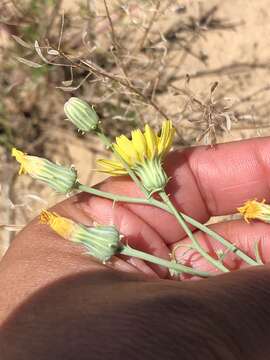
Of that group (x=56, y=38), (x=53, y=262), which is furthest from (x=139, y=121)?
(x=53, y=262)

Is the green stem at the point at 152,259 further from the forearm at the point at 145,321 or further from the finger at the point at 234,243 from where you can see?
the finger at the point at 234,243

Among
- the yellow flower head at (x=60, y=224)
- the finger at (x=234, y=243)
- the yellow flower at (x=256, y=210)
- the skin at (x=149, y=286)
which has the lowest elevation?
the finger at (x=234, y=243)

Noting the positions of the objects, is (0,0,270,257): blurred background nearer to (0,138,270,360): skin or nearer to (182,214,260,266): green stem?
(0,138,270,360): skin

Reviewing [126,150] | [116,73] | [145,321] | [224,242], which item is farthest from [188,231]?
[116,73]

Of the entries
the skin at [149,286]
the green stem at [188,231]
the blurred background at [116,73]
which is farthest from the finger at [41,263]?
the blurred background at [116,73]

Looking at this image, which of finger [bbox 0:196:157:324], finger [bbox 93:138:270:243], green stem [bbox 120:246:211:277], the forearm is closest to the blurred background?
finger [bbox 93:138:270:243]

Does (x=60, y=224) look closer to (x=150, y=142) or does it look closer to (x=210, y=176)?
(x=150, y=142)

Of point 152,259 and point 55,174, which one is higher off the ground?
point 55,174

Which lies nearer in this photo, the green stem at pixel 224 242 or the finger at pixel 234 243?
the green stem at pixel 224 242
